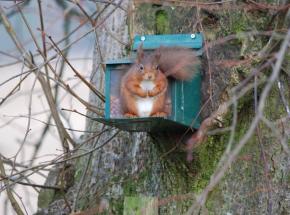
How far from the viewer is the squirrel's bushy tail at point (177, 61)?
3.53 metres

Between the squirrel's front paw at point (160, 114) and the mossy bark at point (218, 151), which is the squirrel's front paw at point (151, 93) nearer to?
the squirrel's front paw at point (160, 114)

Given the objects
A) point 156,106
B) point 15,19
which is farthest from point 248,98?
point 15,19

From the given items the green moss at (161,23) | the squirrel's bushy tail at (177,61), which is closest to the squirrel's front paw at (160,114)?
the squirrel's bushy tail at (177,61)

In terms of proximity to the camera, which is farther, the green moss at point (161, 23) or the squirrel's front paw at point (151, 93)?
the green moss at point (161, 23)

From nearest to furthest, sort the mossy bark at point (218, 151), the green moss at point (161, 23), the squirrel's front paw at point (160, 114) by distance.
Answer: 1. the squirrel's front paw at point (160, 114)
2. the mossy bark at point (218, 151)
3. the green moss at point (161, 23)

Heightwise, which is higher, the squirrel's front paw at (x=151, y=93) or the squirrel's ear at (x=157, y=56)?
the squirrel's ear at (x=157, y=56)

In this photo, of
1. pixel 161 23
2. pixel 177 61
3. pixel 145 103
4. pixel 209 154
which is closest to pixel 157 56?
pixel 177 61

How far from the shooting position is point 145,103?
3.59m

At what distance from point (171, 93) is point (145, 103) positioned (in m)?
0.13

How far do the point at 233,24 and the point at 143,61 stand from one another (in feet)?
1.62

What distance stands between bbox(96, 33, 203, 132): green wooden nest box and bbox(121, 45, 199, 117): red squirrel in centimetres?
5

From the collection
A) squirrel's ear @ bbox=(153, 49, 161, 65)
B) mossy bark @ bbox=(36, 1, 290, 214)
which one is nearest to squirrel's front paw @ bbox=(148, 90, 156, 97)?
squirrel's ear @ bbox=(153, 49, 161, 65)

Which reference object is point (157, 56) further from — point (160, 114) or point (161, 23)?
point (161, 23)

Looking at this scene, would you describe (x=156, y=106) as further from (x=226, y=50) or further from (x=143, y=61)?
(x=226, y=50)
